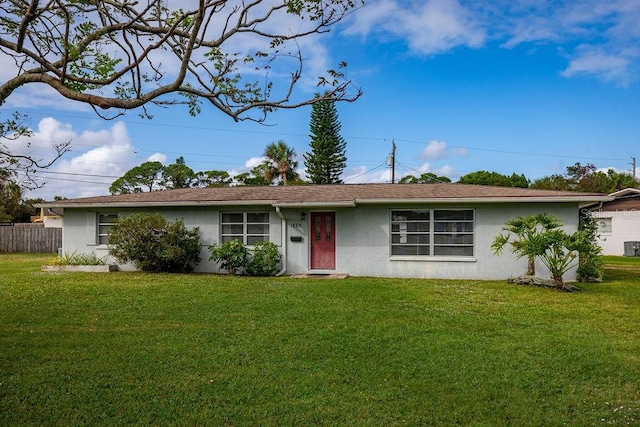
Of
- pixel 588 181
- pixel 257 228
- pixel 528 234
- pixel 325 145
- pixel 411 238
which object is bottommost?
pixel 411 238

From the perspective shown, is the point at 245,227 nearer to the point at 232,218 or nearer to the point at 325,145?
the point at 232,218

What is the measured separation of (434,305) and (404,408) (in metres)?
5.10

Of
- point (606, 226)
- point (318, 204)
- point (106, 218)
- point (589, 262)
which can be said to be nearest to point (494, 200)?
point (589, 262)

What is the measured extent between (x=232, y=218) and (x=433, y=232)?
6.60 metres

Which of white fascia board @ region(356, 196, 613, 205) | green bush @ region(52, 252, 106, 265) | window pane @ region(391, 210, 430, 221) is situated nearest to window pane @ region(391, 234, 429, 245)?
window pane @ region(391, 210, 430, 221)

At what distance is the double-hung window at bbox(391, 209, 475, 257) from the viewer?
1399cm

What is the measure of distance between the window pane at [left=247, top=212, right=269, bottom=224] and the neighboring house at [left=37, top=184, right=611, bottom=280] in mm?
33

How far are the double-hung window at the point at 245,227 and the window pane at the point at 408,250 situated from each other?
419 cm

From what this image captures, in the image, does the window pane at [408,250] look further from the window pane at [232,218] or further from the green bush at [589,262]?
the window pane at [232,218]

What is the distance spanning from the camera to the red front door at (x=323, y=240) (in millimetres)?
14883

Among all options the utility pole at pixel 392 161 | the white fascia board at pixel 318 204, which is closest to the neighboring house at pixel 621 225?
the utility pole at pixel 392 161

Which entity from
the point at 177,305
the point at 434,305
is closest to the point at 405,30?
the point at 434,305

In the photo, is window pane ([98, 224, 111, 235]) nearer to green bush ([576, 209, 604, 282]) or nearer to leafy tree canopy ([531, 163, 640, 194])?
green bush ([576, 209, 604, 282])

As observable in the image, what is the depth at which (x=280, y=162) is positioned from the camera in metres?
40.4
